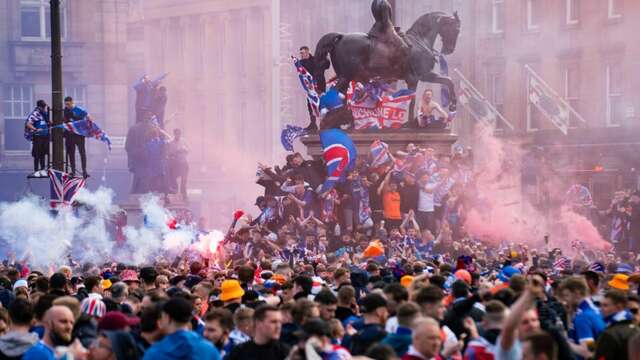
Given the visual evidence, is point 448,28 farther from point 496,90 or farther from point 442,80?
point 496,90

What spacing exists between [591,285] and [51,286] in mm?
5087

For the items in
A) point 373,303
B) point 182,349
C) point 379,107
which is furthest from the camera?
point 379,107

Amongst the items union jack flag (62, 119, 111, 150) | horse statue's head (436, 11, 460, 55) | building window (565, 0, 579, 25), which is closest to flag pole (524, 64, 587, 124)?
building window (565, 0, 579, 25)

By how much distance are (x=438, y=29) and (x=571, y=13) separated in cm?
1694

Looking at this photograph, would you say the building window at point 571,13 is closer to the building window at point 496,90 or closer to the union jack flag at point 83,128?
the building window at point 496,90

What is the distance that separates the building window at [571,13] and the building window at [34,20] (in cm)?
2568

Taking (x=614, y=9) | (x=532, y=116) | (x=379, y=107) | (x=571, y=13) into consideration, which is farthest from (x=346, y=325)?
(x=532, y=116)

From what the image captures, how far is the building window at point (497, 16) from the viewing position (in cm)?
5044

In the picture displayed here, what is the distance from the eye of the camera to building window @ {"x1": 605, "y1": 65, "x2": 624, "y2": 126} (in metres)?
43.6

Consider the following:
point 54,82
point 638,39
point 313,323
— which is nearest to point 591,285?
point 313,323

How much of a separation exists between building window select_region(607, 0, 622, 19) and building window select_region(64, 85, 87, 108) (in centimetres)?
2709

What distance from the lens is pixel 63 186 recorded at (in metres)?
24.6

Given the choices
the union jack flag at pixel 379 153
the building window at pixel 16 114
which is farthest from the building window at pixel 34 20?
the union jack flag at pixel 379 153

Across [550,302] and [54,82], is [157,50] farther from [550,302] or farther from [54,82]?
[550,302]
